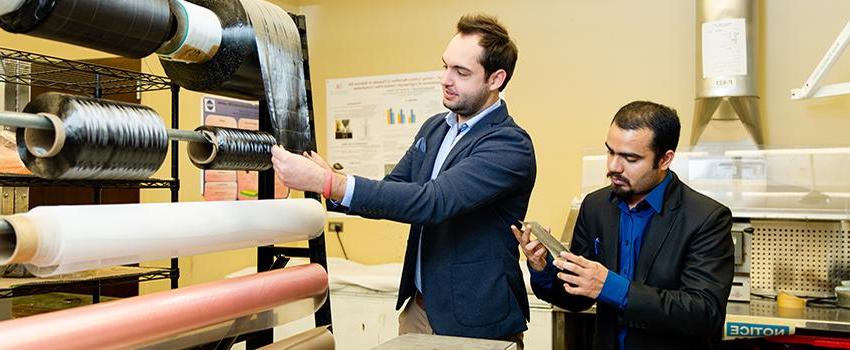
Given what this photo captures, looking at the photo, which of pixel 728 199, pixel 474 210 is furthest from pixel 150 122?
pixel 728 199

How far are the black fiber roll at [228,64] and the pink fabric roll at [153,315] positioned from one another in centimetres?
35

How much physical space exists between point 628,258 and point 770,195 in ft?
4.13

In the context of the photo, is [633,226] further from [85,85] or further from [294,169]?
[85,85]

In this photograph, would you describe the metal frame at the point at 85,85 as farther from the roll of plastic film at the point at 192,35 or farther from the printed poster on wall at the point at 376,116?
the printed poster on wall at the point at 376,116

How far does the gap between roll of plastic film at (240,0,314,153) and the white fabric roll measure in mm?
142

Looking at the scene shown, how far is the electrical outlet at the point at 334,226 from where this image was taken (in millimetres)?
4102

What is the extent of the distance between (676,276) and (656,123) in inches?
15.9

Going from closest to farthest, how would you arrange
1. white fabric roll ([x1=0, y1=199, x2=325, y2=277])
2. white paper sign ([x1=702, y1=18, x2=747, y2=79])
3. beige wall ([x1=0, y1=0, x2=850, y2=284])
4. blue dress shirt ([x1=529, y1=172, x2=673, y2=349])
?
white fabric roll ([x1=0, y1=199, x2=325, y2=277]) → blue dress shirt ([x1=529, y1=172, x2=673, y2=349]) → white paper sign ([x1=702, y1=18, x2=747, y2=79]) → beige wall ([x1=0, y1=0, x2=850, y2=284])

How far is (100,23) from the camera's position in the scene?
973 mm

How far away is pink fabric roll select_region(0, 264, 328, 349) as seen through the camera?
0.87 m

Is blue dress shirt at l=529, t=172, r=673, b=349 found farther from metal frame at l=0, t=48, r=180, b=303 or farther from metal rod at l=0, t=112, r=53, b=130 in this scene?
metal rod at l=0, t=112, r=53, b=130

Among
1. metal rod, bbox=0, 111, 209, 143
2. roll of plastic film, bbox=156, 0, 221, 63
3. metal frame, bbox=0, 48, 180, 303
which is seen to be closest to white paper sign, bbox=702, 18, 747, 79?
metal frame, bbox=0, 48, 180, 303

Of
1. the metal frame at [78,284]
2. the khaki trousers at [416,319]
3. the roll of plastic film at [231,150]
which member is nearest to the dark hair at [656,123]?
the khaki trousers at [416,319]

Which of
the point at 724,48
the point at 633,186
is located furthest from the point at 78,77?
the point at 724,48
